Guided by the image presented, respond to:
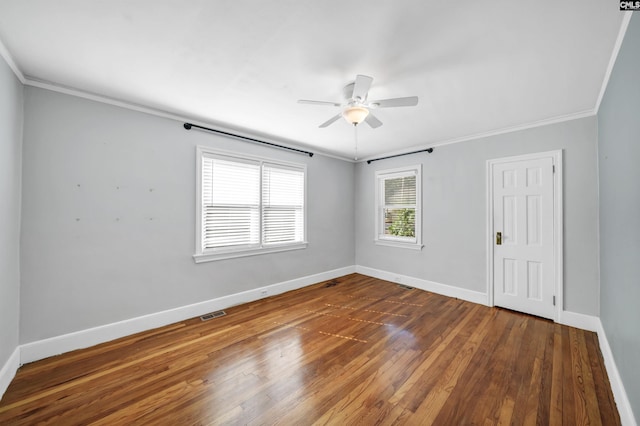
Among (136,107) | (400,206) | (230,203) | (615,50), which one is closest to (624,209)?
(615,50)

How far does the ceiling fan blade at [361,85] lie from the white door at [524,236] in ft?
8.62

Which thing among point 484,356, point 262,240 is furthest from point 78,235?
point 484,356

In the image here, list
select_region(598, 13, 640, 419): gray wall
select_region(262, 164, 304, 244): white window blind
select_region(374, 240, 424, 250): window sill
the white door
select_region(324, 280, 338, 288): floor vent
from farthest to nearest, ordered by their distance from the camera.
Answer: select_region(324, 280, 338, 288): floor vent → select_region(374, 240, 424, 250): window sill → select_region(262, 164, 304, 244): white window blind → the white door → select_region(598, 13, 640, 419): gray wall

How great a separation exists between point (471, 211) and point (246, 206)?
3.40 meters

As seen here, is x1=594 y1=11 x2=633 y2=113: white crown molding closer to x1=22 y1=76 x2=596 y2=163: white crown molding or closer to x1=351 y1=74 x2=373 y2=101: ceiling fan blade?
x1=22 y1=76 x2=596 y2=163: white crown molding

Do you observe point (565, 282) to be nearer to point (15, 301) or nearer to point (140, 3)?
point (140, 3)

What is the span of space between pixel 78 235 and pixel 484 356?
409cm

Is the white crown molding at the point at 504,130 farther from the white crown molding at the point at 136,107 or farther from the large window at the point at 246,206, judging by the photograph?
the white crown molding at the point at 136,107

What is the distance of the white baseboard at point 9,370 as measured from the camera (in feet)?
6.02

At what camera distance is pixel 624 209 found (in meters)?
1.74

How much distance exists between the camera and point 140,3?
1.42 m

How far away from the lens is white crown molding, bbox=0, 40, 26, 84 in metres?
1.79

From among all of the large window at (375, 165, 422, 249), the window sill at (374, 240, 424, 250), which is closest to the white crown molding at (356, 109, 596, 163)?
the large window at (375, 165, 422, 249)

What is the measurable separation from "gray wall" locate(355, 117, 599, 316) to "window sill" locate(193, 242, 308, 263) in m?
1.71
